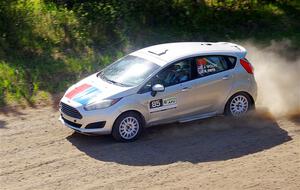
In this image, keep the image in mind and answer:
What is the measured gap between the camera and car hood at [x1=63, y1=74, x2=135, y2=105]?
476 inches

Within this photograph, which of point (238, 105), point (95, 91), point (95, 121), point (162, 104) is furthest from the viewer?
point (238, 105)

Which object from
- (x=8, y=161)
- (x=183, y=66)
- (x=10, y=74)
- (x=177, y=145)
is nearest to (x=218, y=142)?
(x=177, y=145)

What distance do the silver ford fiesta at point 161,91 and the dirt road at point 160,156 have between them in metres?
0.37

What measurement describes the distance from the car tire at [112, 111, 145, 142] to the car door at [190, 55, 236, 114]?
1.35m

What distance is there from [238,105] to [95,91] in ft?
11.0

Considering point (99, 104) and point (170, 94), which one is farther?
point (170, 94)

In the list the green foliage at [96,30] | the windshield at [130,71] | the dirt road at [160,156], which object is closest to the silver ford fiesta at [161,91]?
the windshield at [130,71]

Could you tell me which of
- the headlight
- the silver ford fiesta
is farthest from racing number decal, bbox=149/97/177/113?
the headlight

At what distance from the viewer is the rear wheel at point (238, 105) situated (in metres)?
13.5

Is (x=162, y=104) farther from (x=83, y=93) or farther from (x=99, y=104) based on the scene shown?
(x=83, y=93)

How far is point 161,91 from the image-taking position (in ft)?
40.8

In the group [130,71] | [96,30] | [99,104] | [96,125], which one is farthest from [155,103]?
[96,30]

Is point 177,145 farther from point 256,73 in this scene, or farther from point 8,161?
point 256,73

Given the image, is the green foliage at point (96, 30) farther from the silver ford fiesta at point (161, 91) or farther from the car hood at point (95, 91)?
the silver ford fiesta at point (161, 91)
